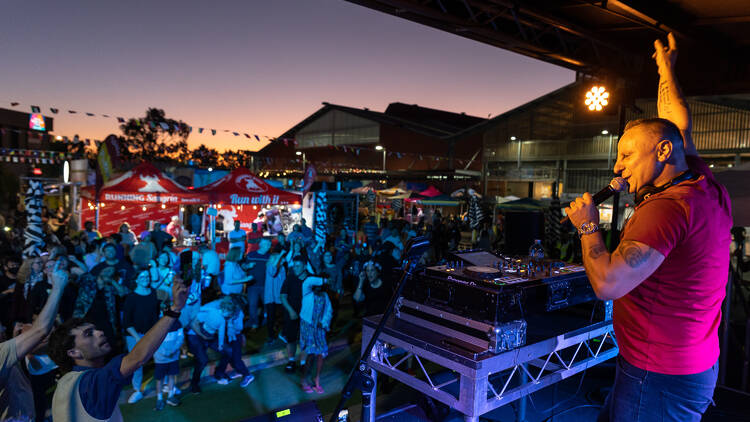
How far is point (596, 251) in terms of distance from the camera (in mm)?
1683

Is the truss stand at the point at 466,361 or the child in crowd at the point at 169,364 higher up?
the truss stand at the point at 466,361

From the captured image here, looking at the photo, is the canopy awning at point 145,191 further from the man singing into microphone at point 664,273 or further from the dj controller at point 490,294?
the man singing into microphone at point 664,273

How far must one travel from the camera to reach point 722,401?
4355mm

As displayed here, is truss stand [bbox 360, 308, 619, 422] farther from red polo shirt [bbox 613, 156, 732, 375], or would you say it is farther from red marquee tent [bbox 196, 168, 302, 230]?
→ red marquee tent [bbox 196, 168, 302, 230]

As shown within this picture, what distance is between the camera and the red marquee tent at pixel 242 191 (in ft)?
34.6

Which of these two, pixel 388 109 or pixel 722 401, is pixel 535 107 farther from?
pixel 722 401

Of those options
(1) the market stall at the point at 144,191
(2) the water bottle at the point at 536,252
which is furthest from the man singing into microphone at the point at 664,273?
(1) the market stall at the point at 144,191

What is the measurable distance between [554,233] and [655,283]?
13.8m

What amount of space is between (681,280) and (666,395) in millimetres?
504

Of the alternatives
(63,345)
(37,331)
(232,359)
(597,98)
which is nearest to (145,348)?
(63,345)

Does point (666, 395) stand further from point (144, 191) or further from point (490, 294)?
point (144, 191)

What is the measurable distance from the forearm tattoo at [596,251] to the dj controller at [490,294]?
3.19 ft

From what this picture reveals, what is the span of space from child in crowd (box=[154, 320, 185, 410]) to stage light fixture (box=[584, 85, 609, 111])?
292 inches

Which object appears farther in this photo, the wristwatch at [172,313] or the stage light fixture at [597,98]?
the stage light fixture at [597,98]
